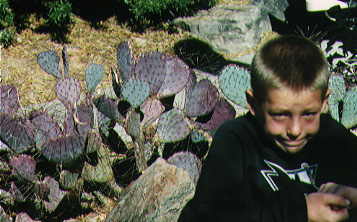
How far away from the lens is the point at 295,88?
1.49m

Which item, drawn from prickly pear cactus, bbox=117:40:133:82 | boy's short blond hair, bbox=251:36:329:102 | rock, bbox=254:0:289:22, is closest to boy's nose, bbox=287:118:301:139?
boy's short blond hair, bbox=251:36:329:102

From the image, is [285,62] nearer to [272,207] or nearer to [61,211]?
[272,207]

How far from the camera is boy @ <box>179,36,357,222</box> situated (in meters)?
1.48

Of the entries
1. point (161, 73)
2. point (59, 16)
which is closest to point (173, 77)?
point (161, 73)

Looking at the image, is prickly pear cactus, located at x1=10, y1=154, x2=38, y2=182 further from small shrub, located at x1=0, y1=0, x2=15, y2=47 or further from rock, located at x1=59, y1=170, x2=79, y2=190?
small shrub, located at x1=0, y1=0, x2=15, y2=47

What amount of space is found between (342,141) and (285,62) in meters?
0.43

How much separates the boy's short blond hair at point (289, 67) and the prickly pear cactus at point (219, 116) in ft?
2.42

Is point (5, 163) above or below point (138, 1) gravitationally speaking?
below

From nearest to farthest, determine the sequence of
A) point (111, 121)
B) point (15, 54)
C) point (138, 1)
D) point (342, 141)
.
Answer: point (342, 141) < point (111, 121) < point (15, 54) < point (138, 1)

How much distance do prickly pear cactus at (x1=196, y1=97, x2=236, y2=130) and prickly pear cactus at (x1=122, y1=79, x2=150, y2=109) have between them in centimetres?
39

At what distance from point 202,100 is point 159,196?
609 millimetres

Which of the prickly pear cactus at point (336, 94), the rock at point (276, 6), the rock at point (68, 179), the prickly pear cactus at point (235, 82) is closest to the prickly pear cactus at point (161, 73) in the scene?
the prickly pear cactus at point (235, 82)

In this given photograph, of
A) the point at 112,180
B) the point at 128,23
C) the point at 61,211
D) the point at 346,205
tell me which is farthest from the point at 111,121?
the point at 128,23

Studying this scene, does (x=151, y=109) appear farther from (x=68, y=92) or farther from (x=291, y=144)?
Result: (x=291, y=144)
